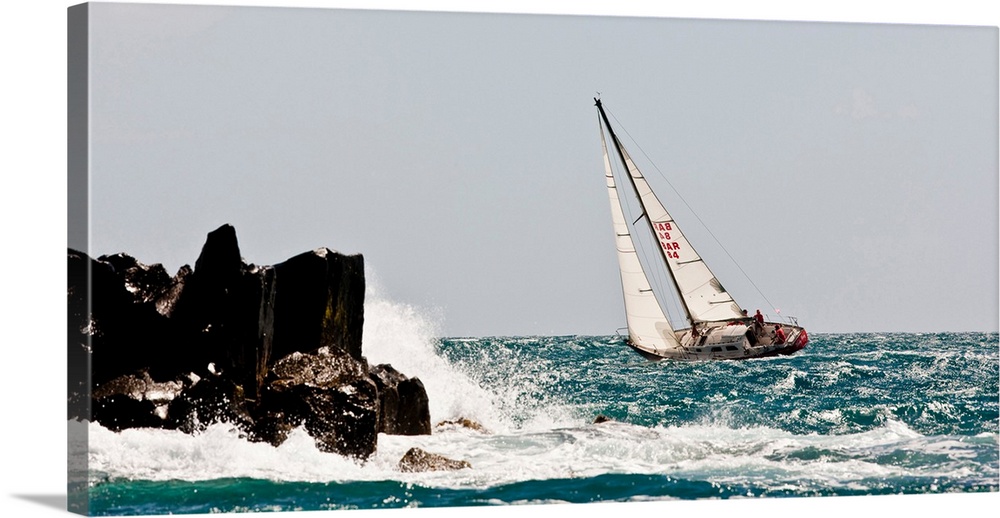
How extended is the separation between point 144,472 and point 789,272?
26.9ft

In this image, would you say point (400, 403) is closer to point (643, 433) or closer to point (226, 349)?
point (226, 349)

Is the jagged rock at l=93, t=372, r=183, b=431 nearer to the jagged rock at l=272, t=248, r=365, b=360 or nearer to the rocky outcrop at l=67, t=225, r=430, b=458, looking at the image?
the rocky outcrop at l=67, t=225, r=430, b=458

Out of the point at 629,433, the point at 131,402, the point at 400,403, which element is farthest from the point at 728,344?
the point at 131,402

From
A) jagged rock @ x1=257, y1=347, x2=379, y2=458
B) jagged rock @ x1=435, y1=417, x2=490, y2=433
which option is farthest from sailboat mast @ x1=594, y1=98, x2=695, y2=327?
jagged rock @ x1=257, y1=347, x2=379, y2=458

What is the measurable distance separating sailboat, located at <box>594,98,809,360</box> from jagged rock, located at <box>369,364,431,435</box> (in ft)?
9.50

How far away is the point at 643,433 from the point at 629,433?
7.3 inches

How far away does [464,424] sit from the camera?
1777cm

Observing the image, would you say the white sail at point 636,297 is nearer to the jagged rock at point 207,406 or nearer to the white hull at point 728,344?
the white hull at point 728,344

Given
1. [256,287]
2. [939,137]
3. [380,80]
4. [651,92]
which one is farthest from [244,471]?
[939,137]

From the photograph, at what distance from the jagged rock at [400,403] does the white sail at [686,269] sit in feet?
12.7

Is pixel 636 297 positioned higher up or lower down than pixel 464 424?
higher up

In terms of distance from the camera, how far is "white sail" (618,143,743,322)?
61.4 feet

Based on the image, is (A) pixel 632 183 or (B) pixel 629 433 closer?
(B) pixel 629 433

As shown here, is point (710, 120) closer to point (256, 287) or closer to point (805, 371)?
point (805, 371)
